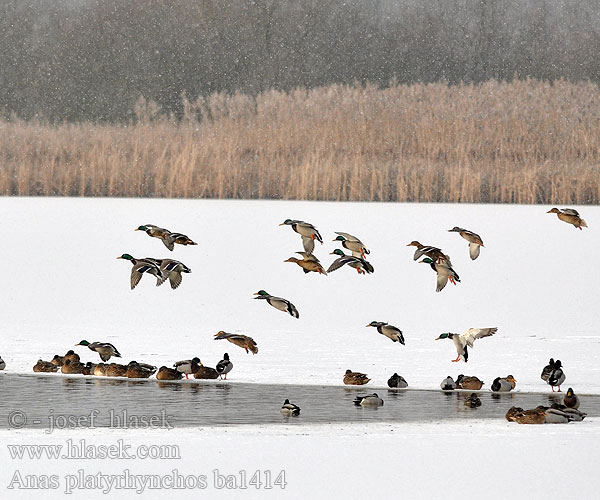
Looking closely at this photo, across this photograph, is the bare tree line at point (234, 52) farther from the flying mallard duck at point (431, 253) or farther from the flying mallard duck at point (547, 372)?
the flying mallard duck at point (547, 372)

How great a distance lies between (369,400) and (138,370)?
4.30 feet

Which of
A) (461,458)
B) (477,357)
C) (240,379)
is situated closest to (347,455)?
(461,458)

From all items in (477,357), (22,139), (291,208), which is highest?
(22,139)

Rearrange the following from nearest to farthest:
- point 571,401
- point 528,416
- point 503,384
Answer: point 528,416 → point 571,401 → point 503,384

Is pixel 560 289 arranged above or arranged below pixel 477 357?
above

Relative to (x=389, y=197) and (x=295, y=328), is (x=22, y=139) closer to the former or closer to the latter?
(x=389, y=197)

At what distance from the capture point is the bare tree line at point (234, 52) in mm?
35188

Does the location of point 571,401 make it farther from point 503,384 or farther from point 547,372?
point 547,372

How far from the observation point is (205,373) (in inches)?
236

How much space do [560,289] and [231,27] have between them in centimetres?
2606

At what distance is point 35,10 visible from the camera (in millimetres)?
42125

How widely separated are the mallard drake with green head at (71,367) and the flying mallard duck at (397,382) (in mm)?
1657

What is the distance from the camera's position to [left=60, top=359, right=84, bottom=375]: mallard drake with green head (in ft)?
20.1

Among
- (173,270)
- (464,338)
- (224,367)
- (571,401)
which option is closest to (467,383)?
(571,401)
